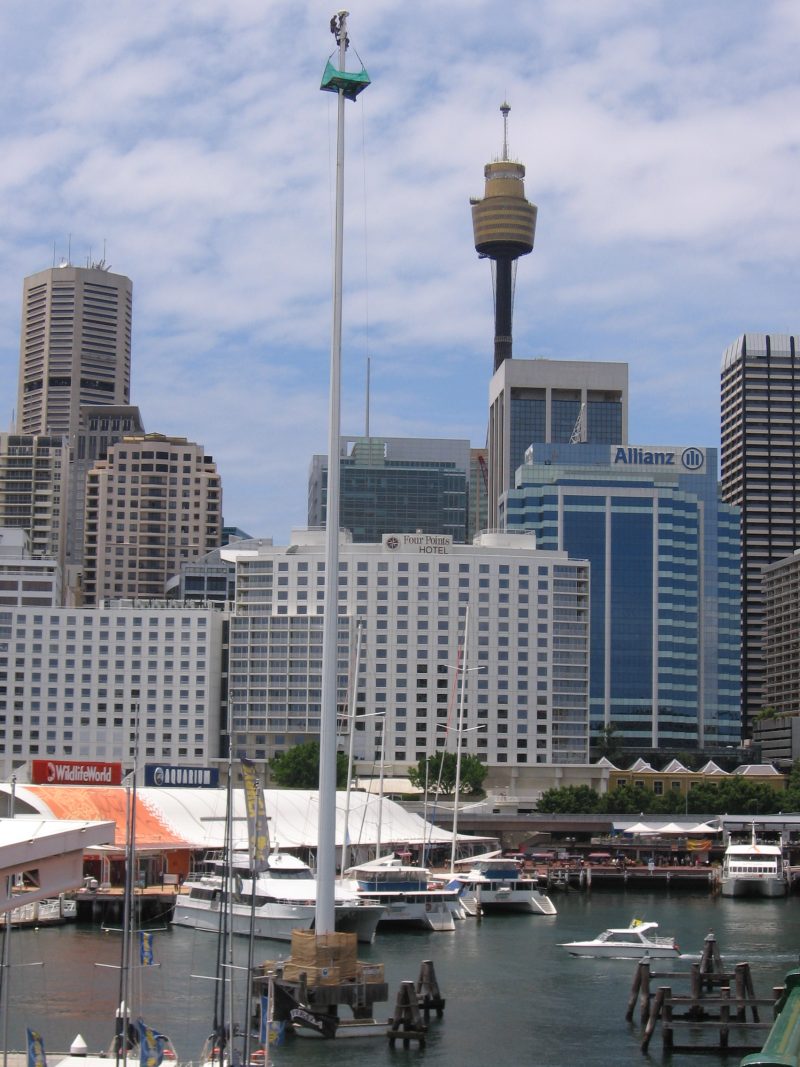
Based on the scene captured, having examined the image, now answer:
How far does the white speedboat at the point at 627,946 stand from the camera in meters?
105

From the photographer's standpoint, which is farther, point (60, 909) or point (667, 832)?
point (667, 832)

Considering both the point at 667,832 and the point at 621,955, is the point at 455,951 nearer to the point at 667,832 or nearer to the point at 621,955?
the point at 621,955

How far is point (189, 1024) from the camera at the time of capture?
7525 cm

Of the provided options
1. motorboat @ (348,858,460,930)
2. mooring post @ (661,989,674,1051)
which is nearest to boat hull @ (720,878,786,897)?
motorboat @ (348,858,460,930)

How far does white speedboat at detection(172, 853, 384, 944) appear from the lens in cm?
10606

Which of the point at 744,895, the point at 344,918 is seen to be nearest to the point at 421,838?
the point at 744,895

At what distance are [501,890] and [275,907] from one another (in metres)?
34.8

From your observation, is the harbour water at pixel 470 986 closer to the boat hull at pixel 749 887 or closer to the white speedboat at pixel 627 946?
the white speedboat at pixel 627 946

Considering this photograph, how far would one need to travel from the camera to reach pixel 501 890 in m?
138

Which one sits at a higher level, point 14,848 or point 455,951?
point 14,848

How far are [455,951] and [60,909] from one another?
29088 mm

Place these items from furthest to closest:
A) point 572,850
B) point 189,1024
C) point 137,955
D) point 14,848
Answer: point 572,850 < point 137,955 < point 189,1024 < point 14,848

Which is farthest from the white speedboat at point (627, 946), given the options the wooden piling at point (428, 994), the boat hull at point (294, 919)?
the wooden piling at point (428, 994)

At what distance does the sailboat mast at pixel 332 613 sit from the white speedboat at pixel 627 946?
141 ft
